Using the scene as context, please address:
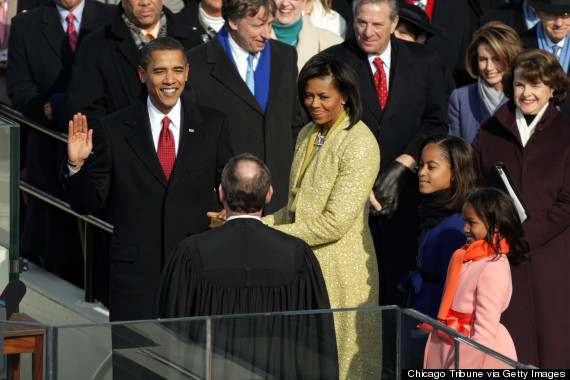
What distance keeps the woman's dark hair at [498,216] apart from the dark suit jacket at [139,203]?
62.6 inches

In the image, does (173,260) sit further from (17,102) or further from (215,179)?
(17,102)

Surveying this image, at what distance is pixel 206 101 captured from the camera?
284 inches

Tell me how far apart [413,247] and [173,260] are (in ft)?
8.12

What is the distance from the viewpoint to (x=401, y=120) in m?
7.35

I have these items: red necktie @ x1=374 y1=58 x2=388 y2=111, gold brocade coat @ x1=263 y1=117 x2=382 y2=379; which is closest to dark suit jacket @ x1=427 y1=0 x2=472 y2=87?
red necktie @ x1=374 y1=58 x2=388 y2=111

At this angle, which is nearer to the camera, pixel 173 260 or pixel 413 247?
pixel 173 260

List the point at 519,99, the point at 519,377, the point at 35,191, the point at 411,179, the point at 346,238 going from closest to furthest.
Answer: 1. the point at 519,377
2. the point at 346,238
3. the point at 519,99
4. the point at 411,179
5. the point at 35,191

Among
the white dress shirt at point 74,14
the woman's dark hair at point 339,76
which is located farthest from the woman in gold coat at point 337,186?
the white dress shirt at point 74,14

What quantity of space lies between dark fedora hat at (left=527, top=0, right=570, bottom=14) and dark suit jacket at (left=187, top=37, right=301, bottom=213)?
181cm

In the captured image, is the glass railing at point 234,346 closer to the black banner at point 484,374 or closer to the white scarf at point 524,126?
the black banner at point 484,374

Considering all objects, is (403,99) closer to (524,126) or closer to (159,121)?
(524,126)

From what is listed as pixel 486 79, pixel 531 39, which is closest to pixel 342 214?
pixel 486 79

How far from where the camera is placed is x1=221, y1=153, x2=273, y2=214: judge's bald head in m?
5.08

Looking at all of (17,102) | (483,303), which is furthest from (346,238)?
(17,102)
